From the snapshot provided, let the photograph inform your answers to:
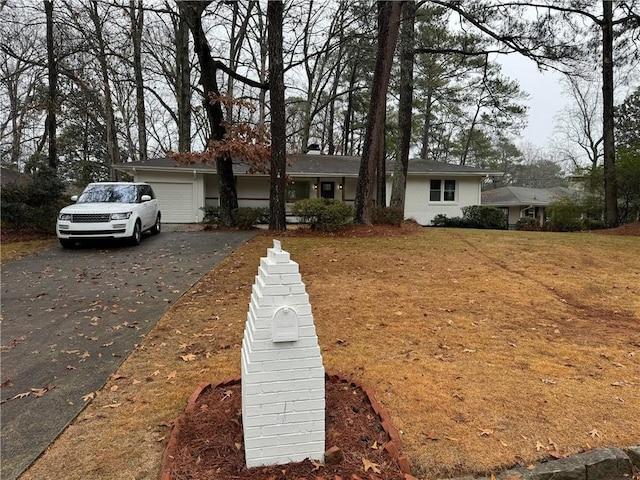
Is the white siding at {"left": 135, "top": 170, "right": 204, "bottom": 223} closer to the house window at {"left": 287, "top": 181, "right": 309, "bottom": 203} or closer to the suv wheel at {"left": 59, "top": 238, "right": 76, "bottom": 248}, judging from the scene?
the house window at {"left": 287, "top": 181, "right": 309, "bottom": 203}

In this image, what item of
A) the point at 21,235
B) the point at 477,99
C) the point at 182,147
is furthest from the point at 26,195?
the point at 477,99

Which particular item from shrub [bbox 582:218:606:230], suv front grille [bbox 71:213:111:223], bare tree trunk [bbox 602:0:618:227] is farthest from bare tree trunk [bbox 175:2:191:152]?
shrub [bbox 582:218:606:230]

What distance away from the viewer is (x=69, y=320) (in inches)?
193

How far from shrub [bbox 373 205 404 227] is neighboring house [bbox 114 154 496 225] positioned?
5.86m

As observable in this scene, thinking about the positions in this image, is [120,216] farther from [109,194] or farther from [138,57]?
[138,57]

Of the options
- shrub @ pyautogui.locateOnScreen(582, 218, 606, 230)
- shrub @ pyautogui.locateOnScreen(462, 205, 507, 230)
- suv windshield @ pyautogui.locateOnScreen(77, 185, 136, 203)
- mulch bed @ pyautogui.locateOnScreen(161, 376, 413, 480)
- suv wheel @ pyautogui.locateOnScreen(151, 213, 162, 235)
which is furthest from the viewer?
shrub @ pyautogui.locateOnScreen(462, 205, 507, 230)

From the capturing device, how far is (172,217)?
17156mm

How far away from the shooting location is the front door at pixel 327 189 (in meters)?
20.1

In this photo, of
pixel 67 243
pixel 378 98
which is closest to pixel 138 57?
pixel 67 243

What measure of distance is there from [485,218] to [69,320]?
1727cm

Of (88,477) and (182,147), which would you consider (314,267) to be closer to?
(88,477)

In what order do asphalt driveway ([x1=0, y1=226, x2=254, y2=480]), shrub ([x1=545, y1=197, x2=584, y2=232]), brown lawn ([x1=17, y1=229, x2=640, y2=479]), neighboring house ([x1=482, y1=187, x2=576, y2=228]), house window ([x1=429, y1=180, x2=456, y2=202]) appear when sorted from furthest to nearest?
neighboring house ([x1=482, y1=187, x2=576, y2=228]), house window ([x1=429, y1=180, x2=456, y2=202]), shrub ([x1=545, y1=197, x2=584, y2=232]), asphalt driveway ([x1=0, y1=226, x2=254, y2=480]), brown lawn ([x1=17, y1=229, x2=640, y2=479])

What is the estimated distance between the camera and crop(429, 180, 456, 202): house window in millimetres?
19766

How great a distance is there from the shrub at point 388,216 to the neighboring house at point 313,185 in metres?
5.86
